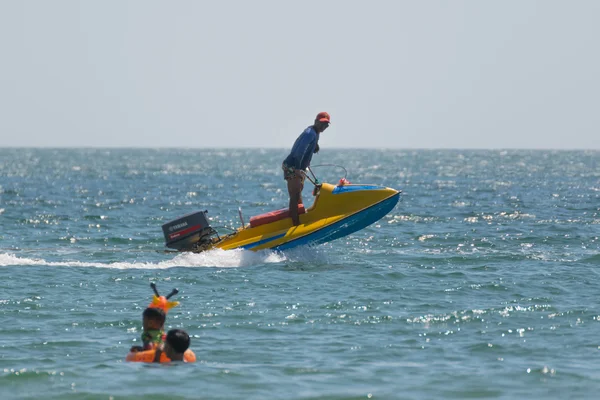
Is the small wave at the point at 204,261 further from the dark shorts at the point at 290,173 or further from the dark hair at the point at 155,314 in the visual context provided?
the dark hair at the point at 155,314

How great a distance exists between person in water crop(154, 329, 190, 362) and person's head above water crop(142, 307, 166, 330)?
0.50 feet

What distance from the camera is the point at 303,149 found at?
56.0 ft

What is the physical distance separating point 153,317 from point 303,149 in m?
7.87

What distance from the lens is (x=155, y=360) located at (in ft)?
32.3

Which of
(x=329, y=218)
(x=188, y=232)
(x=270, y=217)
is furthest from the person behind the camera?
(x=188, y=232)

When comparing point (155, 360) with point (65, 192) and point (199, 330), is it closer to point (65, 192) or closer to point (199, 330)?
point (199, 330)

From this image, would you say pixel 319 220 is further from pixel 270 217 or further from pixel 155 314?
pixel 155 314

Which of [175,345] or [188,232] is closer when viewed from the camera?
[175,345]

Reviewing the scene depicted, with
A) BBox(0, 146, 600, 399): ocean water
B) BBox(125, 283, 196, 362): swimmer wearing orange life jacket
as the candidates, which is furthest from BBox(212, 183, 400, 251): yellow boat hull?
BBox(125, 283, 196, 362): swimmer wearing orange life jacket

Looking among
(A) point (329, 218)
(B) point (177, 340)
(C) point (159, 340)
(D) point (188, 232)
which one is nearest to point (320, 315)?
(C) point (159, 340)

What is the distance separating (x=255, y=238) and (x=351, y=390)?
8563mm

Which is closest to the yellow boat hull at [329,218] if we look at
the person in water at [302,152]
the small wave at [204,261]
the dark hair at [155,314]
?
the small wave at [204,261]

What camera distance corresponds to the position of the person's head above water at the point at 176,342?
9.62 meters
